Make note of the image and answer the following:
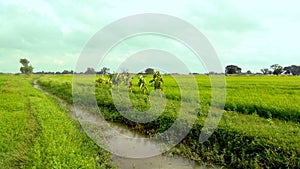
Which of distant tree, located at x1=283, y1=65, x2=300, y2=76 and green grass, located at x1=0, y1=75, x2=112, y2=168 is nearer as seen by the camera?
green grass, located at x1=0, y1=75, x2=112, y2=168

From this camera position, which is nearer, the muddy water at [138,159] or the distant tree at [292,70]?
the muddy water at [138,159]

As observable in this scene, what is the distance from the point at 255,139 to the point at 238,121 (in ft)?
7.01

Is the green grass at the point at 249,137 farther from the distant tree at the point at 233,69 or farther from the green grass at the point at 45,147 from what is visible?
the distant tree at the point at 233,69

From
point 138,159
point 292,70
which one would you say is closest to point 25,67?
point 292,70

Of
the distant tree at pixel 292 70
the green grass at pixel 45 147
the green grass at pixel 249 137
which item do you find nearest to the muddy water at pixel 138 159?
the green grass at pixel 249 137

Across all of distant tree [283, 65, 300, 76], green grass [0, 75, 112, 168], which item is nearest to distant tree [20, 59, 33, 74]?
distant tree [283, 65, 300, 76]

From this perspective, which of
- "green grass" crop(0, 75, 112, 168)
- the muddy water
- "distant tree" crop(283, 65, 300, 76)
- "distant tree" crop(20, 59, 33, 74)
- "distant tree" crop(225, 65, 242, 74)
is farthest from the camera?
"distant tree" crop(20, 59, 33, 74)

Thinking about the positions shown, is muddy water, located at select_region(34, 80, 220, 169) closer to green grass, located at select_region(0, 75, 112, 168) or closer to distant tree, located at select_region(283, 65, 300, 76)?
green grass, located at select_region(0, 75, 112, 168)

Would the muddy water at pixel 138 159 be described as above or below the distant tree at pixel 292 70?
below

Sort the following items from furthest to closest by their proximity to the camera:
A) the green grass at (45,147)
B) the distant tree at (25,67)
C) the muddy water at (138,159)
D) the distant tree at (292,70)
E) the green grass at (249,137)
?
the distant tree at (25,67) → the distant tree at (292,70) → the muddy water at (138,159) → the green grass at (249,137) → the green grass at (45,147)

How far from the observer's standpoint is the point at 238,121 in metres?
10.3

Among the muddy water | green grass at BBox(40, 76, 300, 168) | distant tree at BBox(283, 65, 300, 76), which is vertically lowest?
the muddy water

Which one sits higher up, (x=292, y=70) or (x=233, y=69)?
(x=233, y=69)

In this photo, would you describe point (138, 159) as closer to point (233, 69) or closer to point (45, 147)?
point (45, 147)
